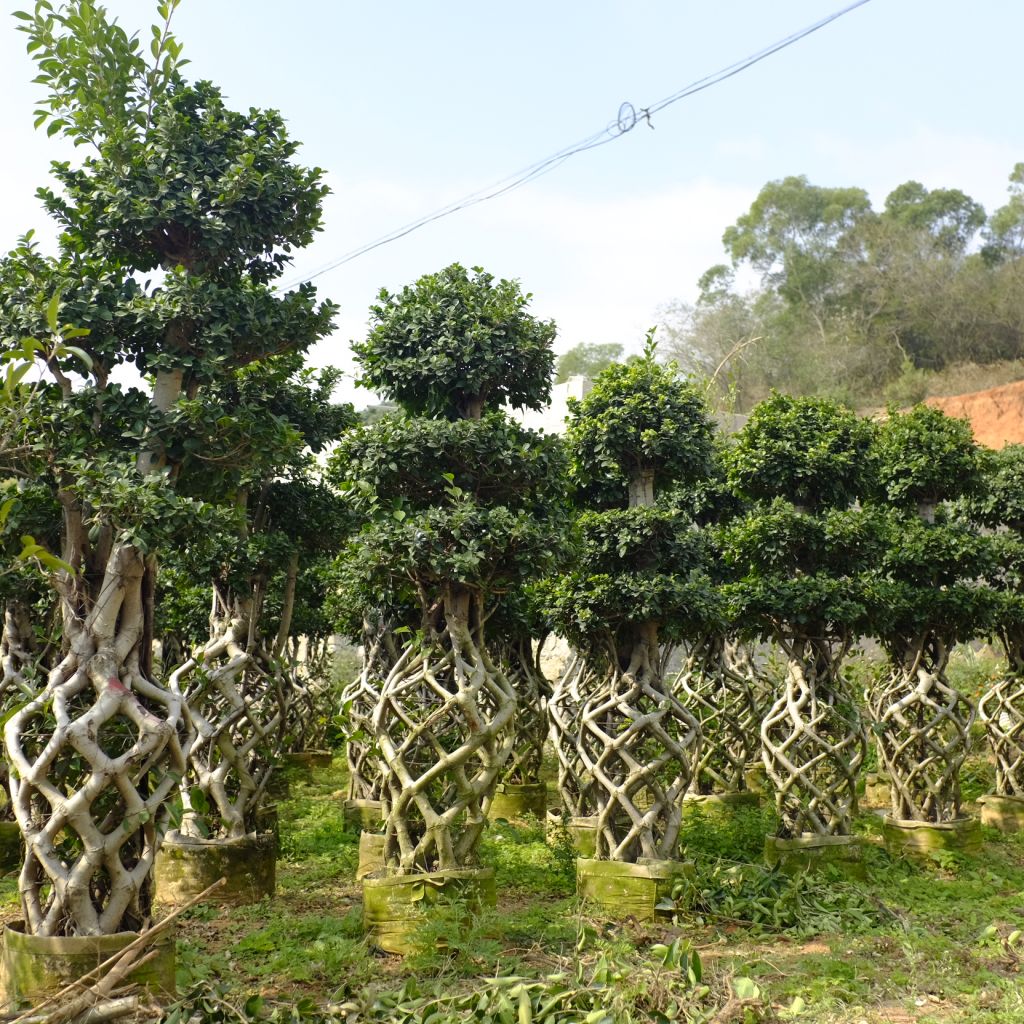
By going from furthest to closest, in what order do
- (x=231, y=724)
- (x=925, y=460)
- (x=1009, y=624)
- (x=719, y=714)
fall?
(x=719, y=714) → (x=1009, y=624) → (x=925, y=460) → (x=231, y=724)

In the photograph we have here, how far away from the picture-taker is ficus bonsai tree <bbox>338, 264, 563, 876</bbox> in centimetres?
712

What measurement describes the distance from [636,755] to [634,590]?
4.91ft

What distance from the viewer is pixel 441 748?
7246mm

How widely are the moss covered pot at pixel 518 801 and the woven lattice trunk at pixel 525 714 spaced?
0.14m

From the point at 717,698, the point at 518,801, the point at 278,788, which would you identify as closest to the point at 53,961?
the point at 518,801

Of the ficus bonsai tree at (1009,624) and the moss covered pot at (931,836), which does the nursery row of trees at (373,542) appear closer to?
the moss covered pot at (931,836)

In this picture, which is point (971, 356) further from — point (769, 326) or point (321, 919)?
point (321, 919)

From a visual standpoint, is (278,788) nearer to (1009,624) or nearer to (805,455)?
(805,455)

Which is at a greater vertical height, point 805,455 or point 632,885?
point 805,455

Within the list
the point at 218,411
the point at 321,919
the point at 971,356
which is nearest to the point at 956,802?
the point at 321,919

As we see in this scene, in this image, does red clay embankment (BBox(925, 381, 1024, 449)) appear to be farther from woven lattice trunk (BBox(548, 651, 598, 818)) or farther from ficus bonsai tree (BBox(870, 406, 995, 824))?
woven lattice trunk (BBox(548, 651, 598, 818))

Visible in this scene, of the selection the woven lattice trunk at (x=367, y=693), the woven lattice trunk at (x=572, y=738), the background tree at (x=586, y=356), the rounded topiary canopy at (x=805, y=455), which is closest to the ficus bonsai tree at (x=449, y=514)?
the woven lattice trunk at (x=367, y=693)

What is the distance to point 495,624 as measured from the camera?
10578 millimetres

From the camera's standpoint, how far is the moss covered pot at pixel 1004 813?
12359mm
